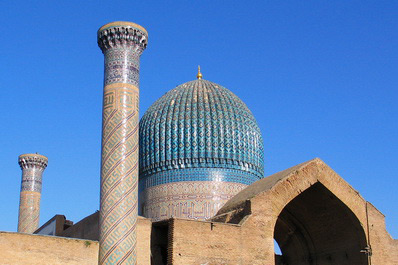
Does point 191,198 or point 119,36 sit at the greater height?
point 119,36

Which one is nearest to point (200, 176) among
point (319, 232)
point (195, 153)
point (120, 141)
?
point (195, 153)

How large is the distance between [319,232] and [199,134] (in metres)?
4.78

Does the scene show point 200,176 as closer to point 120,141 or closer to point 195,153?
point 195,153

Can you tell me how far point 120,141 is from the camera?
11484mm

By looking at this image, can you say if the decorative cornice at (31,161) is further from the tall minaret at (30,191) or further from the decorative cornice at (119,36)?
the decorative cornice at (119,36)

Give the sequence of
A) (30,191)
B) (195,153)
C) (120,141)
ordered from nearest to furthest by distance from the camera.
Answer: (120,141) → (195,153) → (30,191)

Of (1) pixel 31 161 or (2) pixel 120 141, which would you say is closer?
(2) pixel 120 141

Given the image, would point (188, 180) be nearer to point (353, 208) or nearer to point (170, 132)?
point (170, 132)

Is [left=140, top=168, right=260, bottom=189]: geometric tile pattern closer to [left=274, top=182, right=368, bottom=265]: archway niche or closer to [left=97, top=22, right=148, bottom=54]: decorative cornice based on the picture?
[left=274, top=182, right=368, bottom=265]: archway niche

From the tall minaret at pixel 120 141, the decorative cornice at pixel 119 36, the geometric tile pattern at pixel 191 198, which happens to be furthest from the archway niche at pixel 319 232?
the decorative cornice at pixel 119 36

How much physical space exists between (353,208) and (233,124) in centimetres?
562

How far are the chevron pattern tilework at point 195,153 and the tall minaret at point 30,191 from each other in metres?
3.64

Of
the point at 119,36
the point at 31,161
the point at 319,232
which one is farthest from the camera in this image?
the point at 31,161

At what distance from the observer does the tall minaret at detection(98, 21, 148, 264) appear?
10.8 meters
